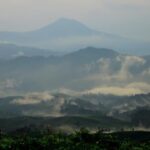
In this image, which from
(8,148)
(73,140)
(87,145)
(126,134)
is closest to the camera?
(8,148)

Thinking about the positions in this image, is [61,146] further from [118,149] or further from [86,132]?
[86,132]

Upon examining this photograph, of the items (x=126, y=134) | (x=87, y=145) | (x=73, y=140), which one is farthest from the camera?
(x=126, y=134)

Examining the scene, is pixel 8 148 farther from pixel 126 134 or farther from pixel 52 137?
pixel 126 134

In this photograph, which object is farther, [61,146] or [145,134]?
[145,134]

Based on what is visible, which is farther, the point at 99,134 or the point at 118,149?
the point at 99,134

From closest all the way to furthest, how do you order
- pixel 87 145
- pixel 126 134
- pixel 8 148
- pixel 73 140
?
1. pixel 8 148
2. pixel 87 145
3. pixel 73 140
4. pixel 126 134

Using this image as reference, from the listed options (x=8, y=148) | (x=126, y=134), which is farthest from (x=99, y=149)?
(x=126, y=134)

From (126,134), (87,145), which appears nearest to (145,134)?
(126,134)

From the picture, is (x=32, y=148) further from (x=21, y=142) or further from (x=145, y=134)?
(x=145, y=134)

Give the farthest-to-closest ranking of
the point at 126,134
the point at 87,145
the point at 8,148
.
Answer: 1. the point at 126,134
2. the point at 87,145
3. the point at 8,148
